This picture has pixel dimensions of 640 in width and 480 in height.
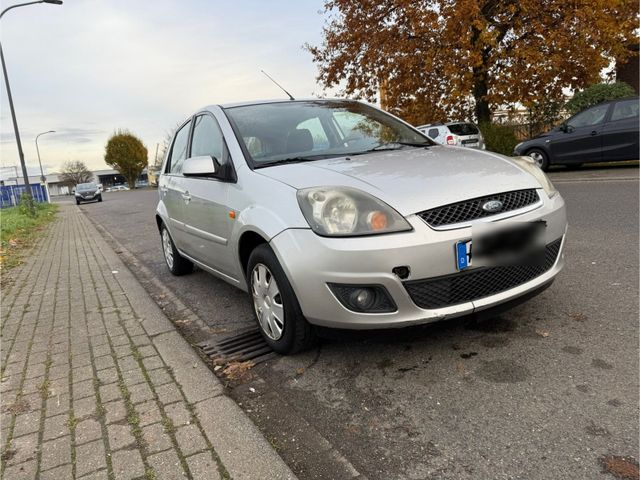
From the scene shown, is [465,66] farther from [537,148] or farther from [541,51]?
[537,148]

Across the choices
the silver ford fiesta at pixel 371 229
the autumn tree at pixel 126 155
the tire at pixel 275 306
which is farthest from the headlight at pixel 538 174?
the autumn tree at pixel 126 155

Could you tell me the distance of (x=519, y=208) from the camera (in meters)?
2.83

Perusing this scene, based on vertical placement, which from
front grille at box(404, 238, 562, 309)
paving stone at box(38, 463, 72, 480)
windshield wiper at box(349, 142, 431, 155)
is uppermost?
windshield wiper at box(349, 142, 431, 155)

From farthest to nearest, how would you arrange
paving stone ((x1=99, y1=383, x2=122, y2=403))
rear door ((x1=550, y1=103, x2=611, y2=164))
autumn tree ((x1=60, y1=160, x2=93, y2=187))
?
autumn tree ((x1=60, y1=160, x2=93, y2=187)) → rear door ((x1=550, y1=103, x2=611, y2=164)) → paving stone ((x1=99, y1=383, x2=122, y2=403))

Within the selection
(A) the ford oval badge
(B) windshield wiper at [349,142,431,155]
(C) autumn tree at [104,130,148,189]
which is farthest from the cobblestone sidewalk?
(C) autumn tree at [104,130,148,189]

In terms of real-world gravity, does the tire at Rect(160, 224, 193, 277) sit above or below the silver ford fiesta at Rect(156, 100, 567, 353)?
below

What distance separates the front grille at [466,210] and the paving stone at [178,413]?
1.55 meters

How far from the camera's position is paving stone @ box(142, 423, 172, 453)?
225 cm

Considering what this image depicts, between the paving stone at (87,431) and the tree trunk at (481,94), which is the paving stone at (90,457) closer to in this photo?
the paving stone at (87,431)

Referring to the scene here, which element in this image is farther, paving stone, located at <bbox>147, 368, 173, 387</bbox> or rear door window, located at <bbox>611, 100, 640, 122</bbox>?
rear door window, located at <bbox>611, 100, 640, 122</bbox>

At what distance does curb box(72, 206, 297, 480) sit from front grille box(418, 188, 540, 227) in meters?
1.34

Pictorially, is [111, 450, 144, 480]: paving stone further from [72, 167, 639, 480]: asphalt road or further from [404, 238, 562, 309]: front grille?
[404, 238, 562, 309]: front grille

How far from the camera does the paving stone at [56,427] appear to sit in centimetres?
245

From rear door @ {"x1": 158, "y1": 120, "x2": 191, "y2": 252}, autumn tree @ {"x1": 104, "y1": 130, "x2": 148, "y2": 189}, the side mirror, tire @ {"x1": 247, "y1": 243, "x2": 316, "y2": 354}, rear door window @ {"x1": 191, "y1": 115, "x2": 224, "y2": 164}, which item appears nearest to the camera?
tire @ {"x1": 247, "y1": 243, "x2": 316, "y2": 354}
